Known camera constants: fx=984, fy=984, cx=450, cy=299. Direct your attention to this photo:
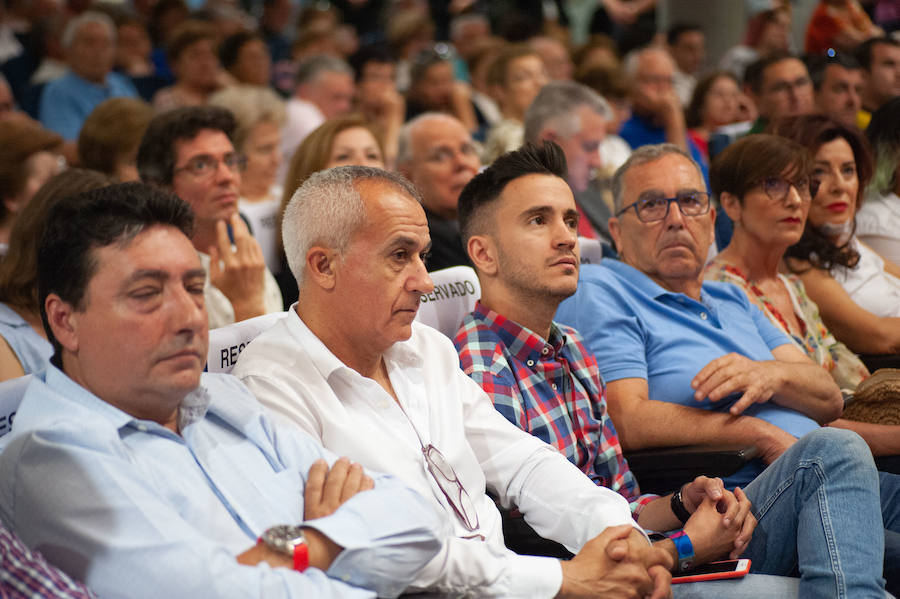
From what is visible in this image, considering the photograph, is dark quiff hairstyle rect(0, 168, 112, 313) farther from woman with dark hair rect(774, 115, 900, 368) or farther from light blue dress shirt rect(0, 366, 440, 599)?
woman with dark hair rect(774, 115, 900, 368)

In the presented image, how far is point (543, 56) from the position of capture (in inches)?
309

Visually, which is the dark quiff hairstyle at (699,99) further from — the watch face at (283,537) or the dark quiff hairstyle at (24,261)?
the watch face at (283,537)

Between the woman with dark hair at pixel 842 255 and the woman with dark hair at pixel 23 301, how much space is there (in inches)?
105

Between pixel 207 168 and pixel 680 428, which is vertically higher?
pixel 207 168

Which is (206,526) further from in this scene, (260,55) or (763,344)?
(260,55)

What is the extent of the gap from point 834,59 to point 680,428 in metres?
4.13

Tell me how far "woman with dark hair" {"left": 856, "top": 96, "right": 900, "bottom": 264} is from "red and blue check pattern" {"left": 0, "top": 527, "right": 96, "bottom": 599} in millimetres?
3740

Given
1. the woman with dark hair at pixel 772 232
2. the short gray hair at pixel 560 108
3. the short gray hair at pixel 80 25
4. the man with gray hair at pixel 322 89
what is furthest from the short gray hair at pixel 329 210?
the short gray hair at pixel 80 25

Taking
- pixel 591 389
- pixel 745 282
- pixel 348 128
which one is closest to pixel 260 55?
pixel 348 128

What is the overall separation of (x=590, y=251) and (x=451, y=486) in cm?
155

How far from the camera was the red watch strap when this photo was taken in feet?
5.30

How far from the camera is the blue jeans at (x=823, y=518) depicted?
2.11 metres

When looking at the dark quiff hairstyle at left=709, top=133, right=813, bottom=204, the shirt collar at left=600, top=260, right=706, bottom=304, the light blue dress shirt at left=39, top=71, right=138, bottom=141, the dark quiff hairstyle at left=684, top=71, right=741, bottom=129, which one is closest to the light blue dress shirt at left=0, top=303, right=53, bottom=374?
the shirt collar at left=600, top=260, right=706, bottom=304

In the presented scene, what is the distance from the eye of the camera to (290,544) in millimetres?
1623
